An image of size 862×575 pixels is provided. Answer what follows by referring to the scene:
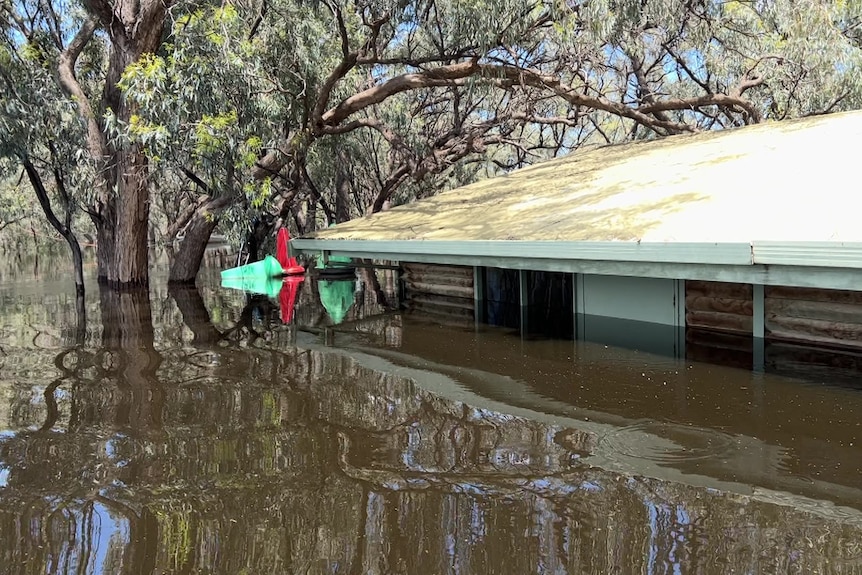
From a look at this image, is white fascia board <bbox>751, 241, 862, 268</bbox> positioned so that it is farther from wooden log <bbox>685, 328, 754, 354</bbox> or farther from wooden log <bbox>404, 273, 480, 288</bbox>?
wooden log <bbox>404, 273, 480, 288</bbox>

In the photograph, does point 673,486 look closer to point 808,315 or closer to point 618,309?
point 808,315

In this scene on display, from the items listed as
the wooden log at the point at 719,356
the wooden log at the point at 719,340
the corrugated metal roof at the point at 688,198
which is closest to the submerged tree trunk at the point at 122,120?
the corrugated metal roof at the point at 688,198

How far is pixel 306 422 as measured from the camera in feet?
17.2

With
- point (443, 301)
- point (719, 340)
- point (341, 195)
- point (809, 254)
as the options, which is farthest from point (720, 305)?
point (341, 195)

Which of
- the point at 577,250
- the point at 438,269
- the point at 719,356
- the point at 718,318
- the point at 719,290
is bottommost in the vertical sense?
the point at 719,356

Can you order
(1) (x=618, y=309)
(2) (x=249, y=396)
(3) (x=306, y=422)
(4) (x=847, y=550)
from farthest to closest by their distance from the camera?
1. (1) (x=618, y=309)
2. (2) (x=249, y=396)
3. (3) (x=306, y=422)
4. (4) (x=847, y=550)

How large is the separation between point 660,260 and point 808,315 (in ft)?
6.04

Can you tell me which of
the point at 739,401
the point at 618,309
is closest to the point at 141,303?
the point at 618,309

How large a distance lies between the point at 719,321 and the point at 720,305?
0.64ft

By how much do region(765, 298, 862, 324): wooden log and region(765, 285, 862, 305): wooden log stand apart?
3 cm

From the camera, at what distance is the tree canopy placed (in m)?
11.4

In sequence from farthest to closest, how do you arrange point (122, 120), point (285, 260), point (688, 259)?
point (285, 260)
point (122, 120)
point (688, 259)

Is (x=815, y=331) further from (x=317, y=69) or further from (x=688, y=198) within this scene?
(x=317, y=69)

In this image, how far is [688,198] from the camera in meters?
7.58
